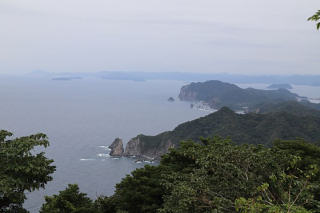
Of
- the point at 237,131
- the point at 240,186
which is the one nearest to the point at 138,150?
the point at 237,131

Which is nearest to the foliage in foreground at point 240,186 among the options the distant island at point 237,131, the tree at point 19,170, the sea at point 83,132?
the tree at point 19,170

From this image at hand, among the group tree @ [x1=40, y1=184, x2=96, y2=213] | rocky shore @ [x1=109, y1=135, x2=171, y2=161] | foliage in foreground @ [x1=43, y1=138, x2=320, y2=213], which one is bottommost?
rocky shore @ [x1=109, y1=135, x2=171, y2=161]

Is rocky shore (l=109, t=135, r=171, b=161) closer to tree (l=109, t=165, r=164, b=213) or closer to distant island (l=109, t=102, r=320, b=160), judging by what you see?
distant island (l=109, t=102, r=320, b=160)

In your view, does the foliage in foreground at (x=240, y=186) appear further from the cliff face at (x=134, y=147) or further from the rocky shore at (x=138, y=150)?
the cliff face at (x=134, y=147)

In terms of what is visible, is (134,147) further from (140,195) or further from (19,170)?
(19,170)

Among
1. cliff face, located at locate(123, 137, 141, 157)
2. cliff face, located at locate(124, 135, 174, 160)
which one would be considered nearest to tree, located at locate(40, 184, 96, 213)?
cliff face, located at locate(124, 135, 174, 160)

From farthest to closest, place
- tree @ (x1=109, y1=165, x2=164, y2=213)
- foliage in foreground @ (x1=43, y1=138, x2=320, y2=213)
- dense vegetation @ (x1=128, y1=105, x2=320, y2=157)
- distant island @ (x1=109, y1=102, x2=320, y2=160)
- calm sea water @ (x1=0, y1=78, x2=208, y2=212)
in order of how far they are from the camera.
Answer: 1. distant island @ (x1=109, y1=102, x2=320, y2=160)
2. dense vegetation @ (x1=128, y1=105, x2=320, y2=157)
3. calm sea water @ (x1=0, y1=78, x2=208, y2=212)
4. tree @ (x1=109, y1=165, x2=164, y2=213)
5. foliage in foreground @ (x1=43, y1=138, x2=320, y2=213)

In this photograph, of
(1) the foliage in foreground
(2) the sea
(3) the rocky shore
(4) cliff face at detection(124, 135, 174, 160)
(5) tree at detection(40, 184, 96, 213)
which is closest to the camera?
(1) the foliage in foreground
